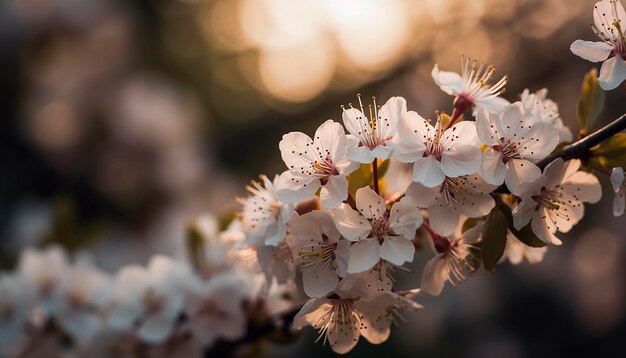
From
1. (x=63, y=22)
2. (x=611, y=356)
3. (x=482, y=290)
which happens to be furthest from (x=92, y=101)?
(x=611, y=356)

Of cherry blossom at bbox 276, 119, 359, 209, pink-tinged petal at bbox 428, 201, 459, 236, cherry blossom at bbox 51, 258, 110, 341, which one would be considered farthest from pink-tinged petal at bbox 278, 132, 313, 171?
cherry blossom at bbox 51, 258, 110, 341

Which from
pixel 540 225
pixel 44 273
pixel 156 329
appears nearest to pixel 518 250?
pixel 540 225

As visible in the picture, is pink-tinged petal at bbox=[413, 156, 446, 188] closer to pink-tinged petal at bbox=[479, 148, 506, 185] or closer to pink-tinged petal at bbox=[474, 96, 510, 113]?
pink-tinged petal at bbox=[479, 148, 506, 185]

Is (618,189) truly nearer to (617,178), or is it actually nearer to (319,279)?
(617,178)

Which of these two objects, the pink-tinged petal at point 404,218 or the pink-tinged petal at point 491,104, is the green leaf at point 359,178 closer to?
the pink-tinged petal at point 404,218

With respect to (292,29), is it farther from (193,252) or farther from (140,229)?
(193,252)

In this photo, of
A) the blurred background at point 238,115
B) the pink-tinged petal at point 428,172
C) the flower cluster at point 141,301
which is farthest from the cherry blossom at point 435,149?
the blurred background at point 238,115
